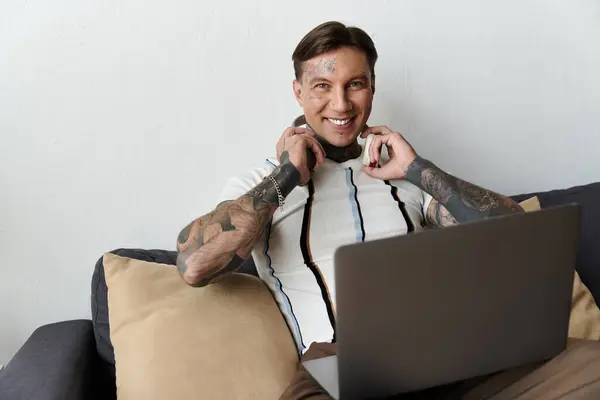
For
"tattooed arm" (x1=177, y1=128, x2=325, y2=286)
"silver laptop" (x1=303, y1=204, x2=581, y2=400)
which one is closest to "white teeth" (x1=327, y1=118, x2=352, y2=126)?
"tattooed arm" (x1=177, y1=128, x2=325, y2=286)

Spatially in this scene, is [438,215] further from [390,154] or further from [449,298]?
[449,298]

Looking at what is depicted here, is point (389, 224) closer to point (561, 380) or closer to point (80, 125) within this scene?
point (561, 380)

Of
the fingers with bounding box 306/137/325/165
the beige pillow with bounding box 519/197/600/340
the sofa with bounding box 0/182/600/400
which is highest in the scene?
the fingers with bounding box 306/137/325/165

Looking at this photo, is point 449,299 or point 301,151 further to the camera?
point 301,151

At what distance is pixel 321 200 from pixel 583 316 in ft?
2.34

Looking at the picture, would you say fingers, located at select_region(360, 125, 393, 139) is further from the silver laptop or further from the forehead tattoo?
the silver laptop

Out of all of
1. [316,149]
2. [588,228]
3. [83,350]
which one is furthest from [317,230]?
[588,228]

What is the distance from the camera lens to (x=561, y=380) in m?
1.14

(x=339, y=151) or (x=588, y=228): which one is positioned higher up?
(x=339, y=151)

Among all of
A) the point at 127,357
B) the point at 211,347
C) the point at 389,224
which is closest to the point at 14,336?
the point at 127,357

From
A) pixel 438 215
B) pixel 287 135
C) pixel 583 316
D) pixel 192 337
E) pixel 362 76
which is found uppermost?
pixel 362 76

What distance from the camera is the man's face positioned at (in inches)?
63.6

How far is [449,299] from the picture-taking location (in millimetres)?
1005

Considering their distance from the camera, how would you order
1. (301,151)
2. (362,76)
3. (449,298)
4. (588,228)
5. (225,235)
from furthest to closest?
(588,228) < (362,76) < (301,151) < (225,235) < (449,298)
